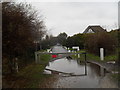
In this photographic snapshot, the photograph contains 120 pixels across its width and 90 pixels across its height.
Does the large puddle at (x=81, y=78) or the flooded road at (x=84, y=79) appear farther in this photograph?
the large puddle at (x=81, y=78)

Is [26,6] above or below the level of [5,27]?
above

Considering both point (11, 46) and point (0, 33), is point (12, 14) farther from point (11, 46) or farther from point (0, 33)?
point (11, 46)

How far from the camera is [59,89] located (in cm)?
615

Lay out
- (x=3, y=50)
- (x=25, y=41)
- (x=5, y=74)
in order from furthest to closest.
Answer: (x=5, y=74)
(x=25, y=41)
(x=3, y=50)

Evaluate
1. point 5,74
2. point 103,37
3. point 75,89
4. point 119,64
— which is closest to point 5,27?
point 5,74

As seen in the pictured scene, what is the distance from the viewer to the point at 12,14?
18.0ft

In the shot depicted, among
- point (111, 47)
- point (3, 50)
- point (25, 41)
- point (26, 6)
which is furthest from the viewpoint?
point (111, 47)

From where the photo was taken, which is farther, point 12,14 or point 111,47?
point 111,47

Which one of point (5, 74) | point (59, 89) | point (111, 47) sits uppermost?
point (111, 47)

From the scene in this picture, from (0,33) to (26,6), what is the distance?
4961 mm

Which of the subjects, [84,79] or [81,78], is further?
[81,78]

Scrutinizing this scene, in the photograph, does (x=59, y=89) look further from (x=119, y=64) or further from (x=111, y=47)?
(x=111, y=47)

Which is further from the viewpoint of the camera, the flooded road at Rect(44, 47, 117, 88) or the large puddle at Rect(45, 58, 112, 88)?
the large puddle at Rect(45, 58, 112, 88)

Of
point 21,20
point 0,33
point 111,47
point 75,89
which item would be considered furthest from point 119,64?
point 0,33
